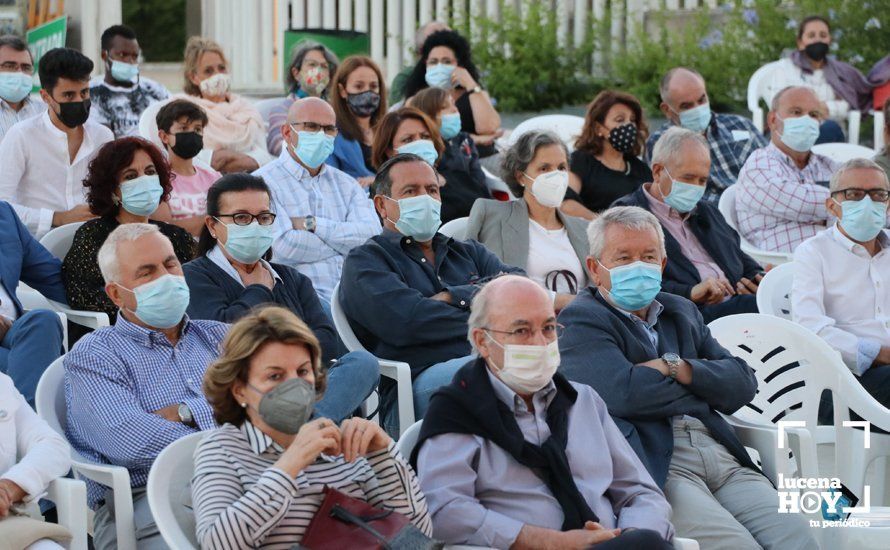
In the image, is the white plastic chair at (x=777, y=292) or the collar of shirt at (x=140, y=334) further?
the white plastic chair at (x=777, y=292)

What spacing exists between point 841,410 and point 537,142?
6.35ft

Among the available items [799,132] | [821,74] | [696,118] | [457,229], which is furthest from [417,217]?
[821,74]

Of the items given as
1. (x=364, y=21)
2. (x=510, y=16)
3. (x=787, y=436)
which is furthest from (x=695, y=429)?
(x=364, y=21)

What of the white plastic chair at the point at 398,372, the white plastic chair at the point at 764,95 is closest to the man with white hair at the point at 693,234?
the white plastic chair at the point at 398,372

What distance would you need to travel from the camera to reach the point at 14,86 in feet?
23.1

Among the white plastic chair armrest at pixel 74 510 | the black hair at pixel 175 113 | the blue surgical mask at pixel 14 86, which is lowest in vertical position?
the white plastic chair armrest at pixel 74 510

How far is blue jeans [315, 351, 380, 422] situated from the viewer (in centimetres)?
462

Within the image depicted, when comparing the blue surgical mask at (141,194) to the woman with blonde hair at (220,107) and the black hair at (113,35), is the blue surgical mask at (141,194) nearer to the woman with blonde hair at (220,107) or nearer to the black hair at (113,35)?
the woman with blonde hair at (220,107)

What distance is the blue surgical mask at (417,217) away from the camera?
545 centimetres

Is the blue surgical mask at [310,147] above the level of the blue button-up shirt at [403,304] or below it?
above

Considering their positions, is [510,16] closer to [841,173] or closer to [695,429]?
[841,173]

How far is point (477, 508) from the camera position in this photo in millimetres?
3656

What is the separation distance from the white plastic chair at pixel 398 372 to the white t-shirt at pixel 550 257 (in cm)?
112

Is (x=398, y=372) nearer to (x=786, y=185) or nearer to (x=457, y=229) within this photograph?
(x=457, y=229)
